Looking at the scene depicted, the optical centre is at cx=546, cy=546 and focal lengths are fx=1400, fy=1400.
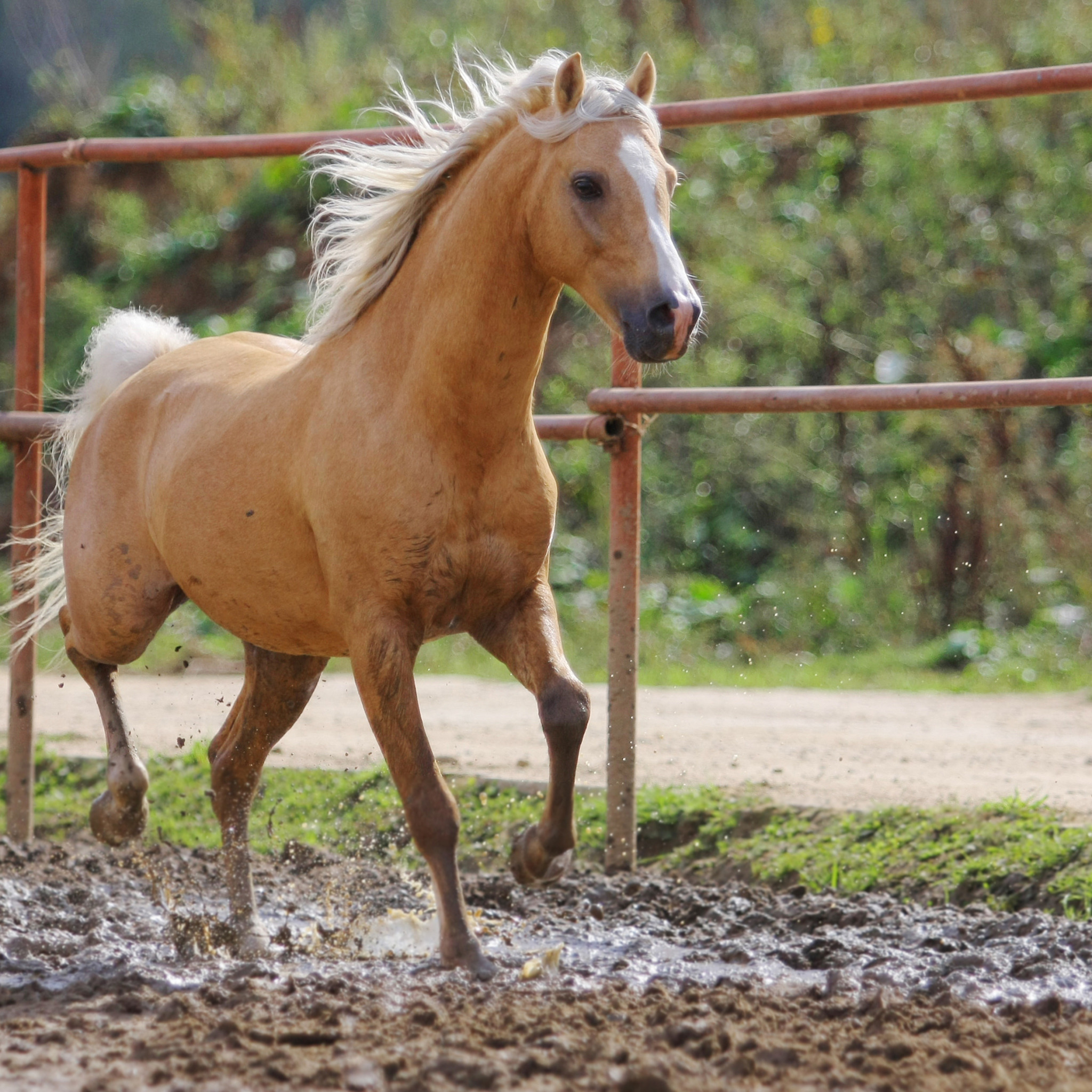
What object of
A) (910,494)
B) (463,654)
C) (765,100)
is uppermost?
(765,100)

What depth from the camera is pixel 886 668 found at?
28.5ft

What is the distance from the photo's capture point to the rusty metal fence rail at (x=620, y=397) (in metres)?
3.84

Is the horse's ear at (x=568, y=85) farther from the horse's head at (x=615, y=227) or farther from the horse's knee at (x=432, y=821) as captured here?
the horse's knee at (x=432, y=821)

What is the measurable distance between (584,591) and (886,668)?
2.51m

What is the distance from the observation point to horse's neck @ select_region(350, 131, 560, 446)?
3.23 meters

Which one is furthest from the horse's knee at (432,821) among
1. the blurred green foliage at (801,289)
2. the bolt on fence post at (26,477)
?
the blurred green foliage at (801,289)

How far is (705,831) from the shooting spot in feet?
15.6

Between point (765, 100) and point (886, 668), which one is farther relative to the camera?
point (886, 668)

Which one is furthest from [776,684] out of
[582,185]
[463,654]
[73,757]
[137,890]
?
[582,185]

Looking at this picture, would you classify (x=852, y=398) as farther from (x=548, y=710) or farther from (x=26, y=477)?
(x=26, y=477)

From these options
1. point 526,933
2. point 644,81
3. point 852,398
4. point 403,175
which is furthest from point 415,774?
point 644,81

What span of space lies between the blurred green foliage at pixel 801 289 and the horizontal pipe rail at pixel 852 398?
2370 mm

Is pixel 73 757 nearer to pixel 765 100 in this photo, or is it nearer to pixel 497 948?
pixel 497 948

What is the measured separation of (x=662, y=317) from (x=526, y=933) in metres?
1.92
